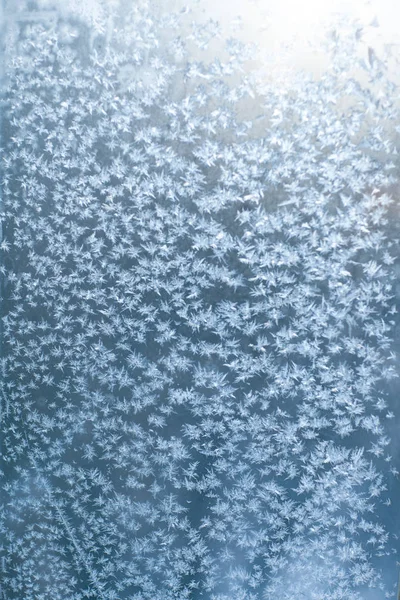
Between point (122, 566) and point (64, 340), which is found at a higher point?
point (64, 340)

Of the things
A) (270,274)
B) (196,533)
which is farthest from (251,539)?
(270,274)

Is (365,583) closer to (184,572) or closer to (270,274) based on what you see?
(184,572)

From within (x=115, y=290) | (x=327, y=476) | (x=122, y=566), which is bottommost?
(x=122, y=566)

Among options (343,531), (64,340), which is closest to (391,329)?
(343,531)

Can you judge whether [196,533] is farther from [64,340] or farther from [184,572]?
[64,340]

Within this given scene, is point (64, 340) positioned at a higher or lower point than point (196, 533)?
higher
